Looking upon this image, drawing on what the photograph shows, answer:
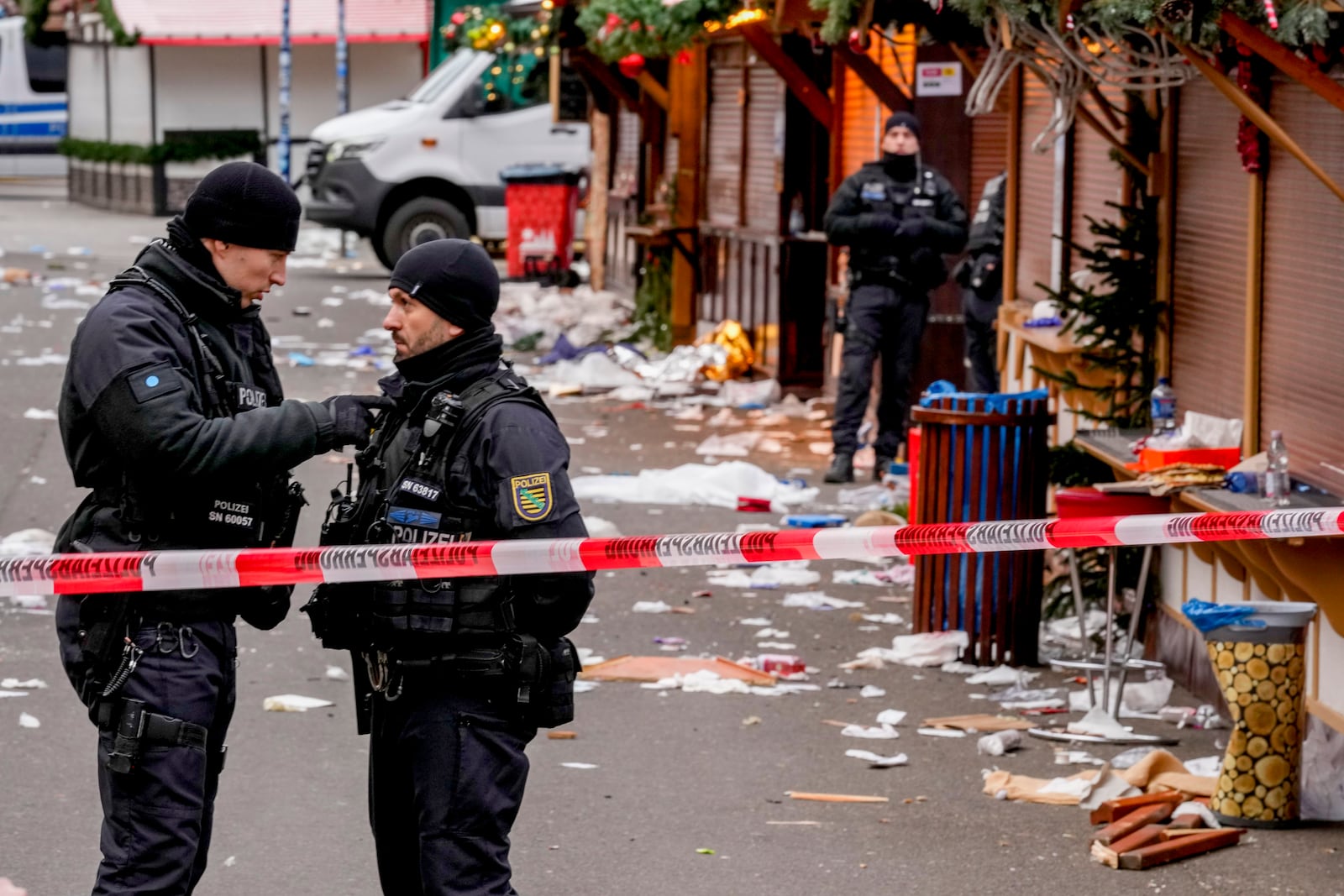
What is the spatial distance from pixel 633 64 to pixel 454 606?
41.9ft

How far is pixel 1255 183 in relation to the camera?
21.9 ft

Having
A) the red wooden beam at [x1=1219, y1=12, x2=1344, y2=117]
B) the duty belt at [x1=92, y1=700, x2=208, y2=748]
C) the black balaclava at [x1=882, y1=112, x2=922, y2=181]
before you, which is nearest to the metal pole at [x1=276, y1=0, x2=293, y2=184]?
the black balaclava at [x1=882, y1=112, x2=922, y2=181]

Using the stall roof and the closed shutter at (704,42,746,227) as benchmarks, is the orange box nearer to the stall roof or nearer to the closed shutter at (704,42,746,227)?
the closed shutter at (704,42,746,227)

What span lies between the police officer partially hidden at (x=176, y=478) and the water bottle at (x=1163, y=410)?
399 centimetres

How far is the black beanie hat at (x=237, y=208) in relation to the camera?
4.09 metres

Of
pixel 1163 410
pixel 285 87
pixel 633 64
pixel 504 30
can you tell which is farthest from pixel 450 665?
pixel 285 87

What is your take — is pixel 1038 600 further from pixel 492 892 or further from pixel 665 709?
pixel 492 892

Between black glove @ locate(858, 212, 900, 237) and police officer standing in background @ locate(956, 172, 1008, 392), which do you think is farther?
police officer standing in background @ locate(956, 172, 1008, 392)

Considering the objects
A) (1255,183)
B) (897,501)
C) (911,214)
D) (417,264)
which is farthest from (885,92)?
(417,264)

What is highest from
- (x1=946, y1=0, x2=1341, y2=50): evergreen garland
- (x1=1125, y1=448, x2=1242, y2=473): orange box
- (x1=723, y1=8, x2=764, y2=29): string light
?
(x1=723, y1=8, x2=764, y2=29): string light

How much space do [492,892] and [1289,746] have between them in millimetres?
2824

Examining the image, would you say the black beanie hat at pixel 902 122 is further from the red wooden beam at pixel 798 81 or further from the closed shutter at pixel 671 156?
the closed shutter at pixel 671 156

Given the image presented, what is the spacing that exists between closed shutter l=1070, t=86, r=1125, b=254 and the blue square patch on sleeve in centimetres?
519

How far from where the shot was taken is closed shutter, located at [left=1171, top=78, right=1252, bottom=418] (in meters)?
7.05
